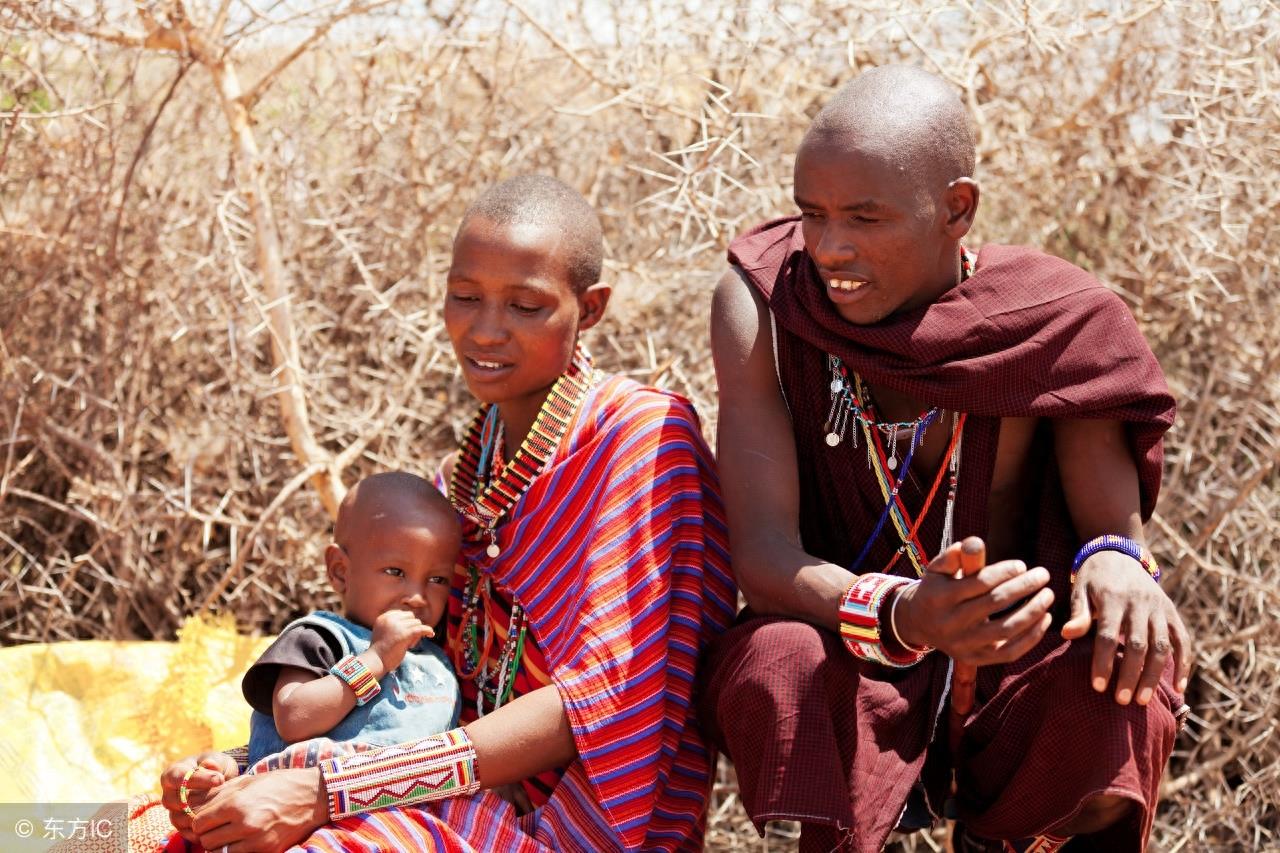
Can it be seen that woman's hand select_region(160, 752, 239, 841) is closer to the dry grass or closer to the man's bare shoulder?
the man's bare shoulder

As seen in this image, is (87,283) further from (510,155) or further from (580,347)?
(580,347)

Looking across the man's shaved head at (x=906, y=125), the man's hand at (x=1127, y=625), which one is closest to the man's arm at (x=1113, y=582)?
the man's hand at (x=1127, y=625)

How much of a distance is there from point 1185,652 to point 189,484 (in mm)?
2622

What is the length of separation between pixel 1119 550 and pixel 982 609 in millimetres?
469

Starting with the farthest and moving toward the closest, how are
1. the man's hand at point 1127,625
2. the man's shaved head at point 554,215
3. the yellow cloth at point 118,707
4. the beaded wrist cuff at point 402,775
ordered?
the yellow cloth at point 118,707
the man's shaved head at point 554,215
the beaded wrist cuff at point 402,775
the man's hand at point 1127,625

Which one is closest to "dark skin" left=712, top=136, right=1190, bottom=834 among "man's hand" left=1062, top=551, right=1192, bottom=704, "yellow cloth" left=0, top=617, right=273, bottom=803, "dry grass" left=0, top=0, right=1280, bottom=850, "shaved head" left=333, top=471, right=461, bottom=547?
"man's hand" left=1062, top=551, right=1192, bottom=704

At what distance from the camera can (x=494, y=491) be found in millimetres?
2979

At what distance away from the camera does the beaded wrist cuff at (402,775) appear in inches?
100.0

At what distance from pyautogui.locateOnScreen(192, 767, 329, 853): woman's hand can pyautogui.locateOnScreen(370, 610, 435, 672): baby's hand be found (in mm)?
264

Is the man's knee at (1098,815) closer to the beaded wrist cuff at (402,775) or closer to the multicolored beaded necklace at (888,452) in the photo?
the multicolored beaded necklace at (888,452)

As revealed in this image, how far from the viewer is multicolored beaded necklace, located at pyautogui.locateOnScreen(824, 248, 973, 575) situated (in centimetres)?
276

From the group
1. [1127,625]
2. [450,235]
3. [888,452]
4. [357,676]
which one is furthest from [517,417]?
[450,235]

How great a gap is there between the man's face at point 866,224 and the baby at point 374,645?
2.96 ft

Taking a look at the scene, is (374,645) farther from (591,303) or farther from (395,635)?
(591,303)
